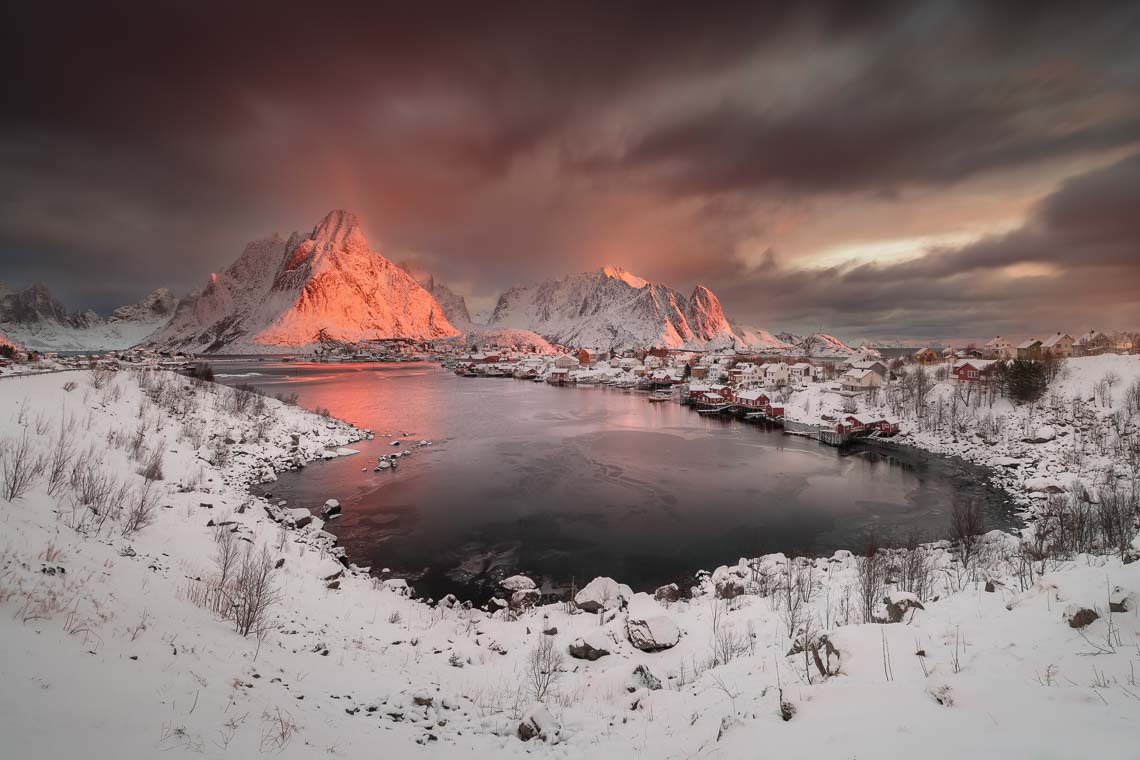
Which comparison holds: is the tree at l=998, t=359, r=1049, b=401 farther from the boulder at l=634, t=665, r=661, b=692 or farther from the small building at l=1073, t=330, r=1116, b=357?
the boulder at l=634, t=665, r=661, b=692

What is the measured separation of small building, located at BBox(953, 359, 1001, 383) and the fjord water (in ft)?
79.1

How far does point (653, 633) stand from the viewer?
863 cm

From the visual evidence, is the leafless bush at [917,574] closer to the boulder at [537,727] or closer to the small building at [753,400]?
the boulder at [537,727]

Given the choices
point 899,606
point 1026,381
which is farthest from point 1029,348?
point 899,606

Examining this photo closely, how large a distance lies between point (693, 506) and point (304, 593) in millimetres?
17432

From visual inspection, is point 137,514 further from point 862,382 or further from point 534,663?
point 862,382

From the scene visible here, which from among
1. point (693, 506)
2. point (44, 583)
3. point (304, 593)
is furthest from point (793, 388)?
point (44, 583)

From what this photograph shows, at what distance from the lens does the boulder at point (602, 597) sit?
37.1 ft

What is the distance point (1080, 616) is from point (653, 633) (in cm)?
592

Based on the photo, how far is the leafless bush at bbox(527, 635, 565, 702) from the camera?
7.31 metres

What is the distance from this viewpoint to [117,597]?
20.1 ft

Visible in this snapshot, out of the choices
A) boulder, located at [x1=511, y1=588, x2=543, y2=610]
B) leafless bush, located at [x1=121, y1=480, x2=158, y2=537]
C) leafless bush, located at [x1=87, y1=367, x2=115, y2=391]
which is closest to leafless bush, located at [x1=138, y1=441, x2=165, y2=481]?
leafless bush, located at [x1=121, y1=480, x2=158, y2=537]

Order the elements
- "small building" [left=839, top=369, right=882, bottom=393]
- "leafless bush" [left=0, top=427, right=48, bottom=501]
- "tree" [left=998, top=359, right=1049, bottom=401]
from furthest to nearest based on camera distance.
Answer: "small building" [left=839, top=369, right=882, bottom=393], "tree" [left=998, top=359, right=1049, bottom=401], "leafless bush" [left=0, top=427, right=48, bottom=501]

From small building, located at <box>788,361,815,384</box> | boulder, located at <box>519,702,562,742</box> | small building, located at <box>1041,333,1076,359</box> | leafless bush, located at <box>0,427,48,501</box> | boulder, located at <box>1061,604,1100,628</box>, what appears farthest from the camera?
small building, located at <box>788,361,815,384</box>
